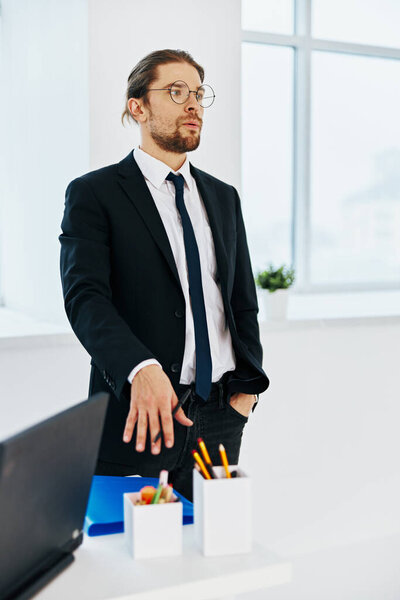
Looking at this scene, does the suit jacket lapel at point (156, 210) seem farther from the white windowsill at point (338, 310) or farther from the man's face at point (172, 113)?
the white windowsill at point (338, 310)

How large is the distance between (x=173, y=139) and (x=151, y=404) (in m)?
0.81

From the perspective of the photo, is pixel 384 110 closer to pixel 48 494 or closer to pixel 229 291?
pixel 229 291

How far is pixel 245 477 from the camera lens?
118cm

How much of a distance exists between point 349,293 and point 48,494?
3042mm

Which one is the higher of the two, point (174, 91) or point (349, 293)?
point (174, 91)

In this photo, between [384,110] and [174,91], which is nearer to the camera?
[174,91]

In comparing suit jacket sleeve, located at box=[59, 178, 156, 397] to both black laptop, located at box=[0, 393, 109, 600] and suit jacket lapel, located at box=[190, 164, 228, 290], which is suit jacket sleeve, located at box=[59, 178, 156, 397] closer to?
suit jacket lapel, located at box=[190, 164, 228, 290]

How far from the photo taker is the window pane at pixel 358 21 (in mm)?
3625

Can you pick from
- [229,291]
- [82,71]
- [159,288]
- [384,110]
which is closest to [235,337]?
[229,291]

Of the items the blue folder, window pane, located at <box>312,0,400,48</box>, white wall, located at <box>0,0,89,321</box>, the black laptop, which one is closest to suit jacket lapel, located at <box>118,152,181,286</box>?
the blue folder

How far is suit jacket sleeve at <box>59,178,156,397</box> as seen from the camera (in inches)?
62.1

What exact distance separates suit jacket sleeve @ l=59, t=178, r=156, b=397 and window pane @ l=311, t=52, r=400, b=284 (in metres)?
2.11

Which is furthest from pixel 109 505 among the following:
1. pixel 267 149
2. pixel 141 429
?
pixel 267 149

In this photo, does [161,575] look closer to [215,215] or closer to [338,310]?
[215,215]
